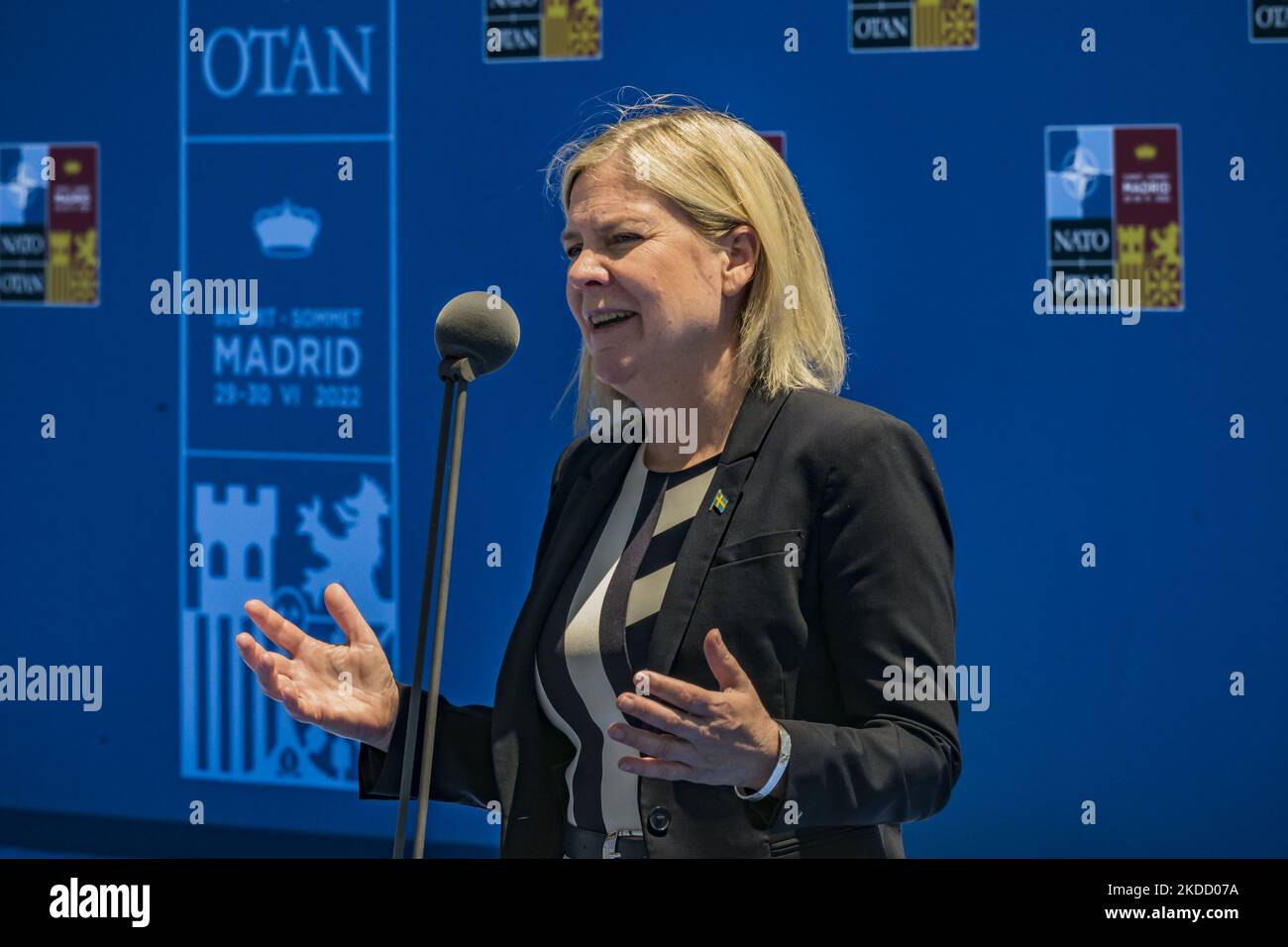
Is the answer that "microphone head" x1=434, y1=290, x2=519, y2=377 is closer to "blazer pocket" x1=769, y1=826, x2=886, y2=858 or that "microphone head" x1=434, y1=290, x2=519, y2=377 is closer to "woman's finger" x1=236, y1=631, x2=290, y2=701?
"woman's finger" x1=236, y1=631, x2=290, y2=701

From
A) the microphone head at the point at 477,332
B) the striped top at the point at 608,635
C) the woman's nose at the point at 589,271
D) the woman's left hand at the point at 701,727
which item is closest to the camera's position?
the woman's left hand at the point at 701,727

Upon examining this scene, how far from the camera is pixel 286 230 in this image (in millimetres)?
3627

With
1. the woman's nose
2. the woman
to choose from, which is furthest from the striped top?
the woman's nose

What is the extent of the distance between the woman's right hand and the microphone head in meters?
0.33

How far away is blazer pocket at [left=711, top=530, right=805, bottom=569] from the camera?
149 centimetres

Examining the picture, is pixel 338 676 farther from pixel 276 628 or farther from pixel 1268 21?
pixel 1268 21

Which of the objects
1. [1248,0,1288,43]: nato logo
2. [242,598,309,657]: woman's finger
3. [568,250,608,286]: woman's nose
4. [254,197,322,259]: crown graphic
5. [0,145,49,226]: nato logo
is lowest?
[242,598,309,657]: woman's finger

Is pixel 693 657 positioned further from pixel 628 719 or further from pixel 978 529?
pixel 978 529

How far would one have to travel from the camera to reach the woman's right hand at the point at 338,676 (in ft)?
5.19

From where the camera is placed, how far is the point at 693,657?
147cm

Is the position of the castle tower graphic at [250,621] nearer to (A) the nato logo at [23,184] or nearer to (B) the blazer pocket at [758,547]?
(A) the nato logo at [23,184]

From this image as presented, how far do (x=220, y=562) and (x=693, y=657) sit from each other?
2492 mm

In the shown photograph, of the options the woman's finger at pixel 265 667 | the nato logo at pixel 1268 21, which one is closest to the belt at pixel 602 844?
the woman's finger at pixel 265 667

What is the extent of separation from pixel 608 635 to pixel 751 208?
1.76ft
